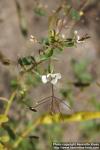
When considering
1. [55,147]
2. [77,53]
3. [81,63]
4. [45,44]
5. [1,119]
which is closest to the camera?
[45,44]

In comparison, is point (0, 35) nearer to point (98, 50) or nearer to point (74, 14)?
point (98, 50)

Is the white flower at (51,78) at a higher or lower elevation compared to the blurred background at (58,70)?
lower

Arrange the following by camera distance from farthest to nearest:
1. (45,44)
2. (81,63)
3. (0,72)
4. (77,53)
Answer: (77,53) → (0,72) → (81,63) → (45,44)

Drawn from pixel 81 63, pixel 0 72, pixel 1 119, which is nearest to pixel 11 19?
pixel 0 72

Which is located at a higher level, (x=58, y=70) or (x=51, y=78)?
(x=58, y=70)

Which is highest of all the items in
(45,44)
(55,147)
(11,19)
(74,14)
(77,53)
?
(11,19)

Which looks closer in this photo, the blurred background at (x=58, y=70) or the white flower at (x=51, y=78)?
the white flower at (x=51, y=78)

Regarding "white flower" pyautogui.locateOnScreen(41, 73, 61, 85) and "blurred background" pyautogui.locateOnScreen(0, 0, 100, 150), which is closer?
"white flower" pyautogui.locateOnScreen(41, 73, 61, 85)

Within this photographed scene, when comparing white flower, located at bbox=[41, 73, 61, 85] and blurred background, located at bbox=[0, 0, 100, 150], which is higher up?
blurred background, located at bbox=[0, 0, 100, 150]
